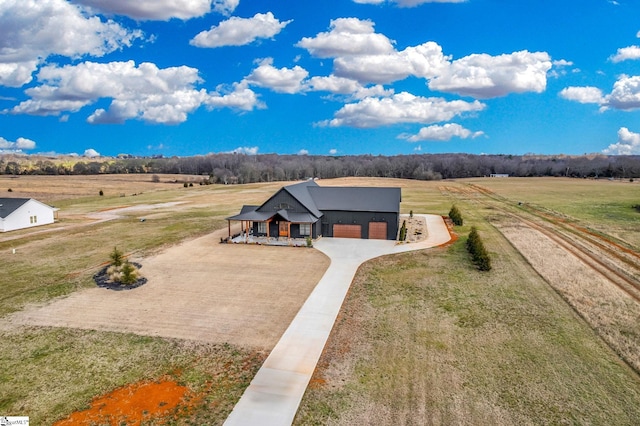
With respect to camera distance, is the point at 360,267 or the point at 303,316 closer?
the point at 303,316

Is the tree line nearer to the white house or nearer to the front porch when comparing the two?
the white house

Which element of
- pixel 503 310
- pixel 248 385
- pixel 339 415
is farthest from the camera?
pixel 503 310

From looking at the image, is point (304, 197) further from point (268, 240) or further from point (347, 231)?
point (268, 240)

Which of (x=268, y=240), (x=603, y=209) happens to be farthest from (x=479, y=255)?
(x=603, y=209)

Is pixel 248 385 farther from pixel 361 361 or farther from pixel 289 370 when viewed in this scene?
pixel 361 361

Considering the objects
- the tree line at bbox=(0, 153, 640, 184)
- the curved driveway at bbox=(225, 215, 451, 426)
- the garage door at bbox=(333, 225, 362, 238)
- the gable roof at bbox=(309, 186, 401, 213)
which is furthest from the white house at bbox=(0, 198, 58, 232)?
the tree line at bbox=(0, 153, 640, 184)

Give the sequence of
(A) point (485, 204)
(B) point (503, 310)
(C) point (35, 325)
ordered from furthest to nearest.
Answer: (A) point (485, 204)
(B) point (503, 310)
(C) point (35, 325)

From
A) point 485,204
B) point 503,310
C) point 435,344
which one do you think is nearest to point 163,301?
point 435,344

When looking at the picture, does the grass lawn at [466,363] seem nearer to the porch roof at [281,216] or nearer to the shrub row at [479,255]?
the shrub row at [479,255]
